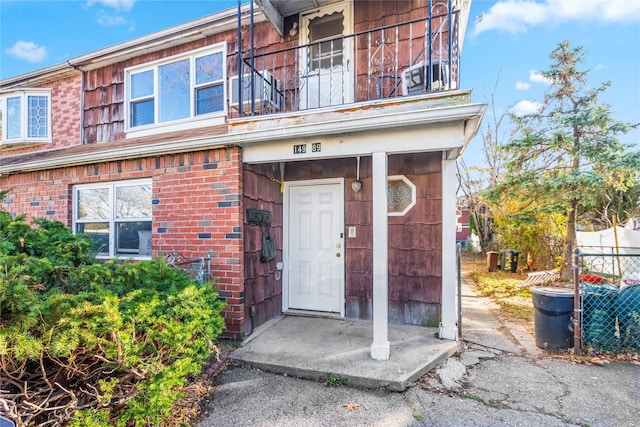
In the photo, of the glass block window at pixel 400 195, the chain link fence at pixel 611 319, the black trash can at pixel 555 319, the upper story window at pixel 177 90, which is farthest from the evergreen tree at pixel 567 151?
the upper story window at pixel 177 90

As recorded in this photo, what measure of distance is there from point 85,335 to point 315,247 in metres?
3.45

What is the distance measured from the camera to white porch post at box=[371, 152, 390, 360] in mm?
3354

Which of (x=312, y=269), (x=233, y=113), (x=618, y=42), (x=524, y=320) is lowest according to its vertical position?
(x=524, y=320)

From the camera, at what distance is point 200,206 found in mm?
4238

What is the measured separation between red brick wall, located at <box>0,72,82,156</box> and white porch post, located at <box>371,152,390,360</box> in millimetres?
6793

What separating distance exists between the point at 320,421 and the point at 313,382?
0.60m

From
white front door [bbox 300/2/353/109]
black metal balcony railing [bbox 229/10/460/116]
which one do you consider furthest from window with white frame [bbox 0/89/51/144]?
white front door [bbox 300/2/353/109]

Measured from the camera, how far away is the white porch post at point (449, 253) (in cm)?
383

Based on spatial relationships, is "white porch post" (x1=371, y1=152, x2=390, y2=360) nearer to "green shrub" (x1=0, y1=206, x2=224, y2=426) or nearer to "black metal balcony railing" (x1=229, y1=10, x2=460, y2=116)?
"black metal balcony railing" (x1=229, y1=10, x2=460, y2=116)

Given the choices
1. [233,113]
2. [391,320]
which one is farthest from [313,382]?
[233,113]

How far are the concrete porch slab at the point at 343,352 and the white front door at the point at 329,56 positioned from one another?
351 cm

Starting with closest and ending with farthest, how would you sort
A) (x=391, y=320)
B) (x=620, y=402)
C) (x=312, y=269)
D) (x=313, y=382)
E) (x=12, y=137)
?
(x=620, y=402) < (x=313, y=382) < (x=391, y=320) < (x=312, y=269) < (x=12, y=137)

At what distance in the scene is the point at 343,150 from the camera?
3596mm

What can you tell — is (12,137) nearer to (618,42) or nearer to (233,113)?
(233,113)
